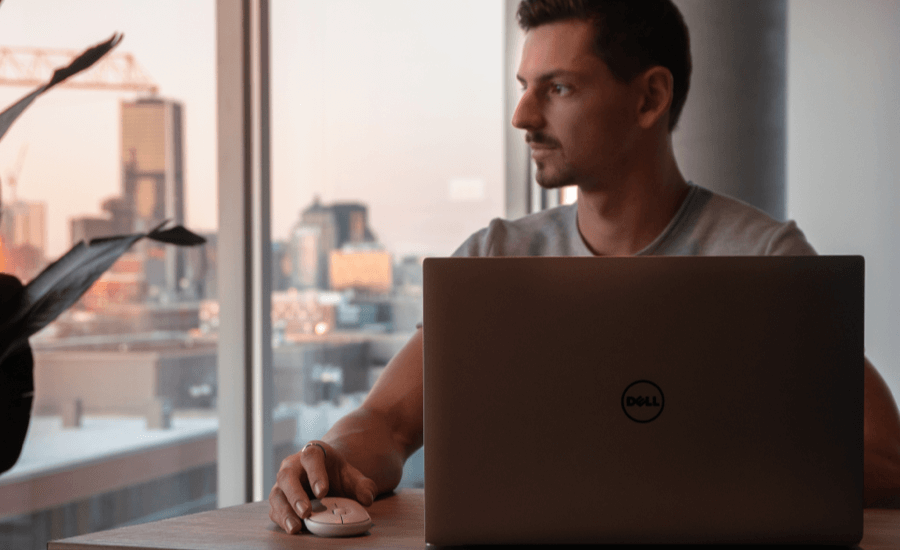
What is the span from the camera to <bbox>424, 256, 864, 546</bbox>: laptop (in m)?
0.71

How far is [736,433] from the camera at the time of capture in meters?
0.71

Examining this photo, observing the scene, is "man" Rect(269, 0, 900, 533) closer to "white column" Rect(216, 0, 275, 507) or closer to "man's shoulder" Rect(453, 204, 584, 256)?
"man's shoulder" Rect(453, 204, 584, 256)

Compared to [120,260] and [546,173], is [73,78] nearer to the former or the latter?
[120,260]

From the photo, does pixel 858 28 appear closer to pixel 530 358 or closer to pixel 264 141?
pixel 264 141

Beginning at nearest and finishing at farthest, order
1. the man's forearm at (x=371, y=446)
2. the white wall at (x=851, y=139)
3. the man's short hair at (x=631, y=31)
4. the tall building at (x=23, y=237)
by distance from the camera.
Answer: the man's forearm at (x=371, y=446) → the man's short hair at (x=631, y=31) → the tall building at (x=23, y=237) → the white wall at (x=851, y=139)

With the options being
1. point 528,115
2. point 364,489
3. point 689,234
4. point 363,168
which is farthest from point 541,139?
point 363,168

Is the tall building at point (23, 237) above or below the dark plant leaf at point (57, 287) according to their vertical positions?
above

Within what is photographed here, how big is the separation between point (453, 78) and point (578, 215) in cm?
122

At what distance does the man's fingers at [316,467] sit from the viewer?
0.92m

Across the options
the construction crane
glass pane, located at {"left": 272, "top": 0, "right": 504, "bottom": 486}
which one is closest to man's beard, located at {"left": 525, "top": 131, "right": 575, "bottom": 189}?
glass pane, located at {"left": 272, "top": 0, "right": 504, "bottom": 486}

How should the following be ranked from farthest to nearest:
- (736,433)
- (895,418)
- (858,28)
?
1. (858,28)
2. (895,418)
3. (736,433)

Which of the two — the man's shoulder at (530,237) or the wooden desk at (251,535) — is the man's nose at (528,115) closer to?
the man's shoulder at (530,237)

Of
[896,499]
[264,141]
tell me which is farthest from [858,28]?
[896,499]

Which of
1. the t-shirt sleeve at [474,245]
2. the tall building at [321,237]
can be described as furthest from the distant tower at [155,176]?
the t-shirt sleeve at [474,245]
